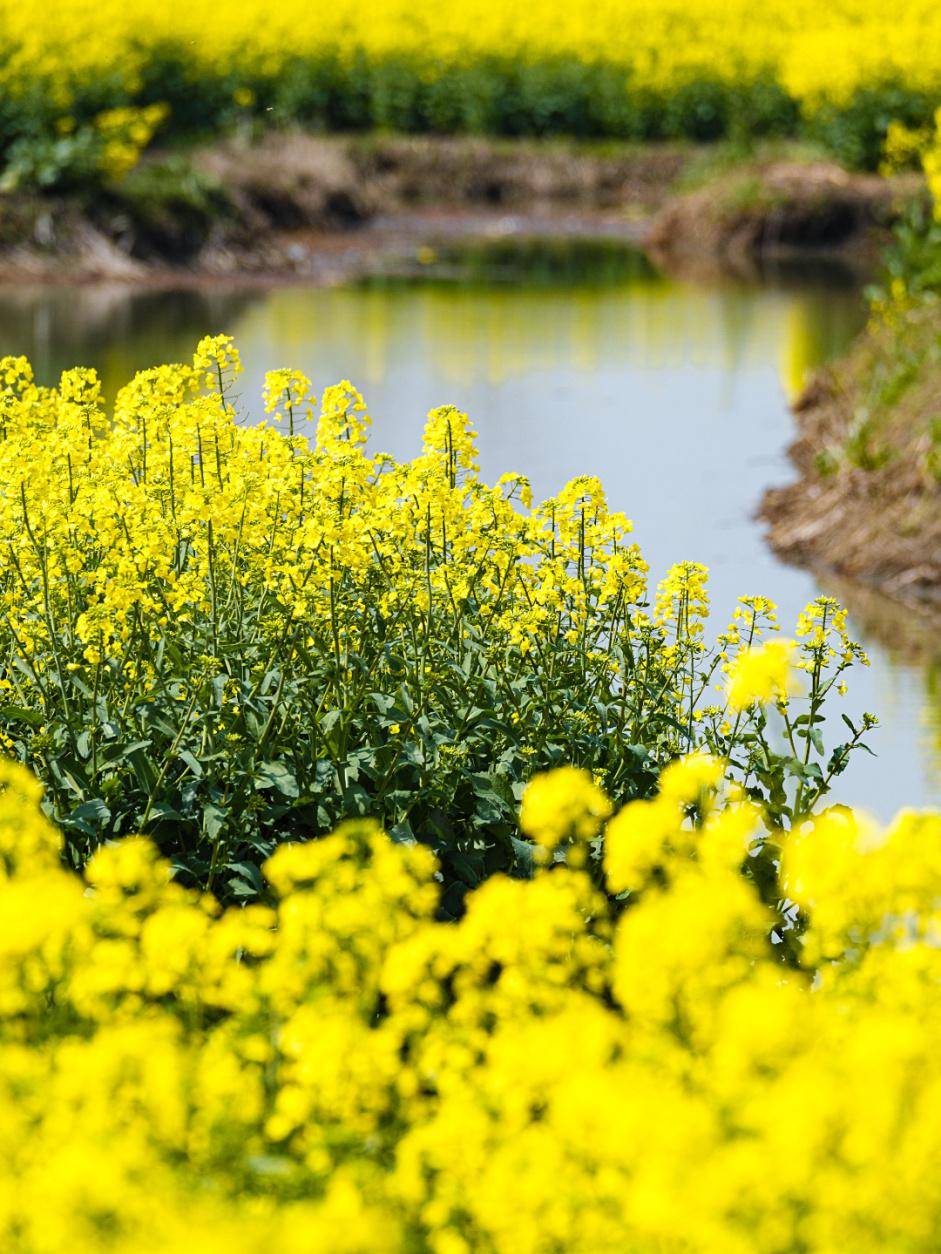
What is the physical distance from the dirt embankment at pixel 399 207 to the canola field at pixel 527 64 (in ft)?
1.91

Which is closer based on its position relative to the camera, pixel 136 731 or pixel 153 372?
pixel 136 731

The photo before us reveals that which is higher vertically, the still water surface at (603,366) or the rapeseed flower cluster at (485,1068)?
the rapeseed flower cluster at (485,1068)

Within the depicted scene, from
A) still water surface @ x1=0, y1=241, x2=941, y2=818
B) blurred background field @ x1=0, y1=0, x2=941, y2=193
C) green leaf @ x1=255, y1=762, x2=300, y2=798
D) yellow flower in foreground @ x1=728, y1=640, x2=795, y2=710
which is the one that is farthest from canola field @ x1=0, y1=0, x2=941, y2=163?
yellow flower in foreground @ x1=728, y1=640, x2=795, y2=710

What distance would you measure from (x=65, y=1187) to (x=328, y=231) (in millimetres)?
19051

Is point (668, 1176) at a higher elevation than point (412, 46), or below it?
below

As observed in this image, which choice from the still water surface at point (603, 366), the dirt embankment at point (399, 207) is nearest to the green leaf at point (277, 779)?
the still water surface at point (603, 366)

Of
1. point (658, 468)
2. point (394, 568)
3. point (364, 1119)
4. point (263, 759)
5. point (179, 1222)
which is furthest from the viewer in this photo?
point (658, 468)

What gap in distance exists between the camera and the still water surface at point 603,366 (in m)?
8.82

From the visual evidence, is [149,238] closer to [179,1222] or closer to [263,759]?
[263,759]

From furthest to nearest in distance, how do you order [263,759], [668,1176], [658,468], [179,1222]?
1. [658,468]
2. [263,759]
3. [668,1176]
4. [179,1222]

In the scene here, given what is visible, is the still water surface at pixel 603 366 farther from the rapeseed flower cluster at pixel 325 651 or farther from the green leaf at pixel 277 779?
the green leaf at pixel 277 779

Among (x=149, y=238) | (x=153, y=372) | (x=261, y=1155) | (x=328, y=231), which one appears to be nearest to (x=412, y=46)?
(x=328, y=231)

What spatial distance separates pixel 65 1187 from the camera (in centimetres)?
211

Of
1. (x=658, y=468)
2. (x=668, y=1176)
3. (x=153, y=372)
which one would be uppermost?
(x=153, y=372)
